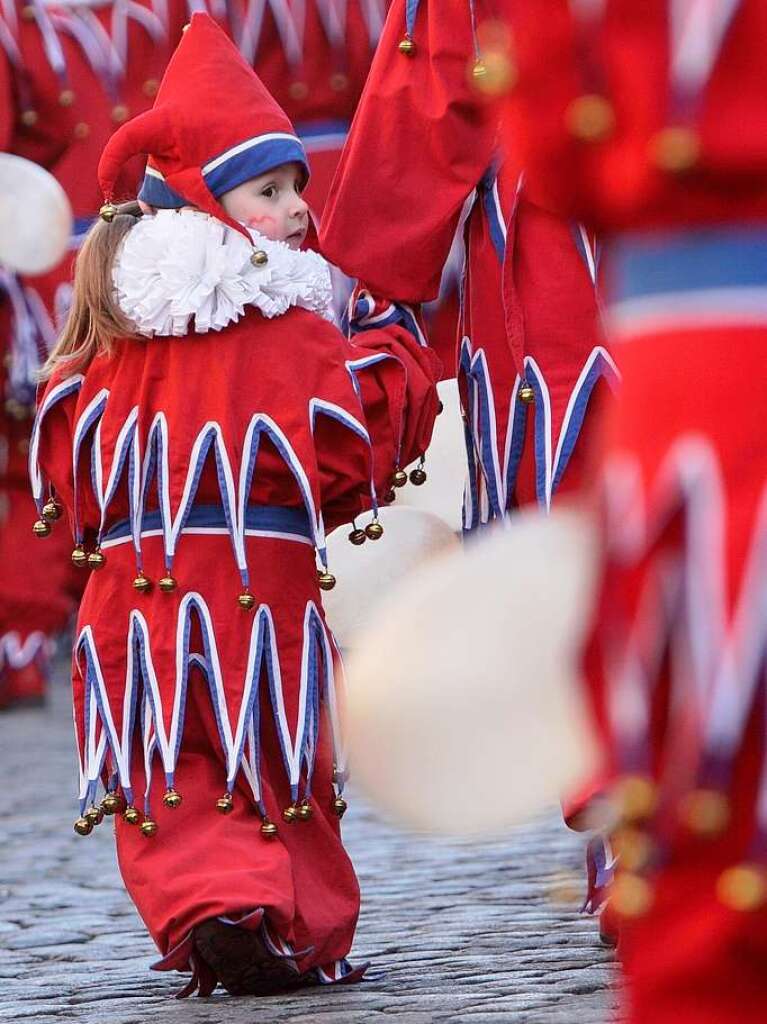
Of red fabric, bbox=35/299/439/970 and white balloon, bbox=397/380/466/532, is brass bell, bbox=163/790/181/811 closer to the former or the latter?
red fabric, bbox=35/299/439/970

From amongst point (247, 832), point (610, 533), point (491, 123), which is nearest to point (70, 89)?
point (491, 123)

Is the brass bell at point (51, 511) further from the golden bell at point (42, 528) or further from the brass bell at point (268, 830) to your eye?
the brass bell at point (268, 830)

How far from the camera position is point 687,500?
1787 mm

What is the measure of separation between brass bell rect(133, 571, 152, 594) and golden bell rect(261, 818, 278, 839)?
40 centimetres

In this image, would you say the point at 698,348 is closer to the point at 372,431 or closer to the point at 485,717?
the point at 485,717

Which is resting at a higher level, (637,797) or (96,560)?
(637,797)

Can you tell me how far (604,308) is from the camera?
146 inches

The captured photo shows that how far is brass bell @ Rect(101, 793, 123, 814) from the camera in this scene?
11.6ft

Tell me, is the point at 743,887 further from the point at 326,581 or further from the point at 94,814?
the point at 94,814

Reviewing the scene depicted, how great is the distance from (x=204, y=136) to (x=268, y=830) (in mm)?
1093

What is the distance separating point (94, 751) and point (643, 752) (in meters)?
1.94

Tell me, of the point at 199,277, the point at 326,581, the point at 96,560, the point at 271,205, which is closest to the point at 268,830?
the point at 326,581

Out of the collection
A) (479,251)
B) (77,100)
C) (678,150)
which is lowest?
(479,251)

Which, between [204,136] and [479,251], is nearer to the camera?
[204,136]
